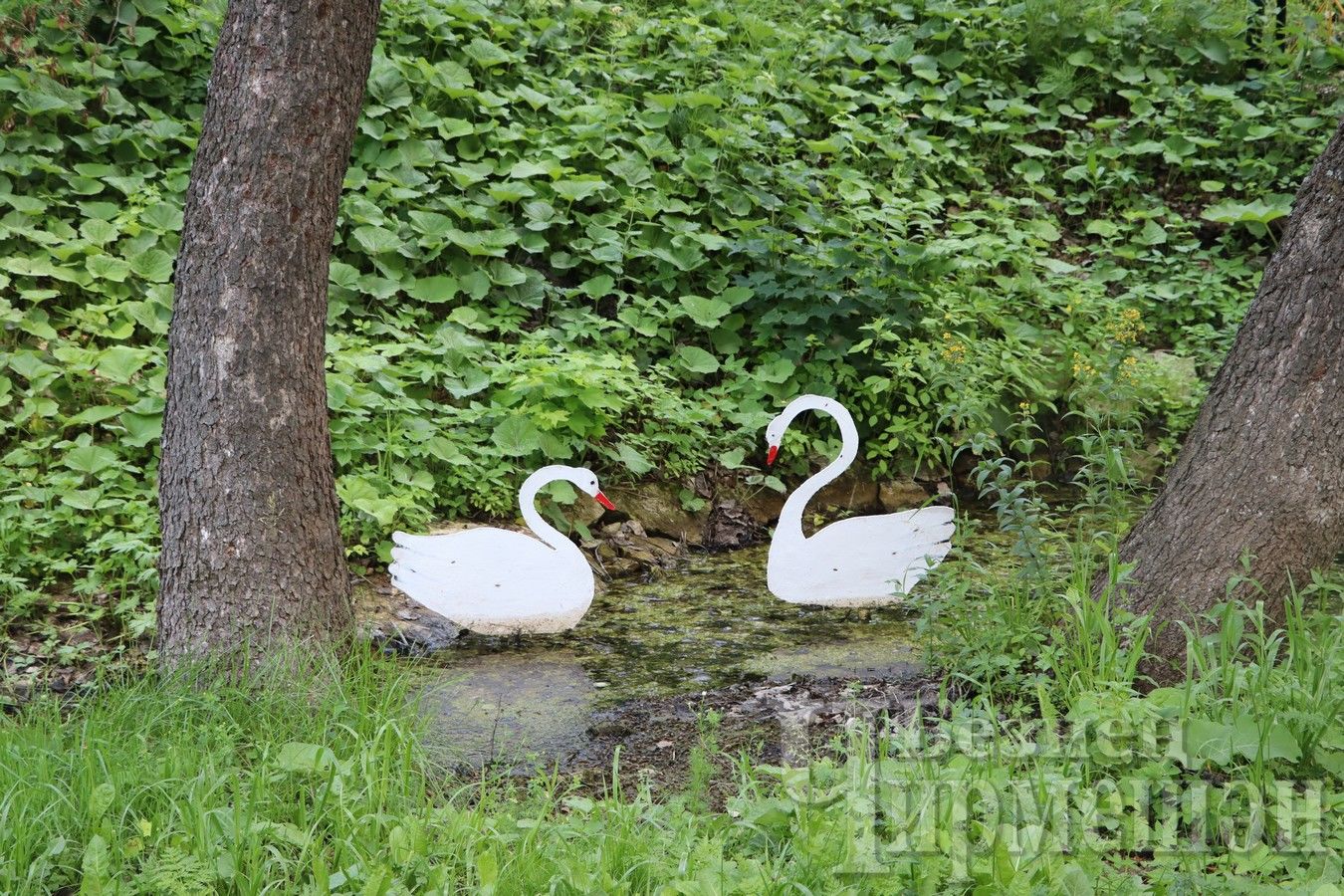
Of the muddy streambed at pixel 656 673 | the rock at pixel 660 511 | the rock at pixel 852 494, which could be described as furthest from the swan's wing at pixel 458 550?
the rock at pixel 852 494

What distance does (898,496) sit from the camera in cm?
544

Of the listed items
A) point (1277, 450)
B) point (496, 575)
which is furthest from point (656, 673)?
point (1277, 450)

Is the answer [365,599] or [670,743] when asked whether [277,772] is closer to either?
[670,743]

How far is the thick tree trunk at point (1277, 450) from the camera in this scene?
2.85 m

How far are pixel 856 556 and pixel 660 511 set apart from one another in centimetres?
153

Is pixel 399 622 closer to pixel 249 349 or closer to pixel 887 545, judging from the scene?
pixel 249 349

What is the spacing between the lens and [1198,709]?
2562mm

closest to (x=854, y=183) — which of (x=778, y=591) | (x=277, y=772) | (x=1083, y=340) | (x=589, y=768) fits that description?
(x=1083, y=340)

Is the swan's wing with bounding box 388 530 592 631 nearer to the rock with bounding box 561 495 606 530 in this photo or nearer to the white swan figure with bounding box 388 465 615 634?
the white swan figure with bounding box 388 465 615 634

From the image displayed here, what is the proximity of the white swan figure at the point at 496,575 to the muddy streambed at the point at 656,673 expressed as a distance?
0.73 ft

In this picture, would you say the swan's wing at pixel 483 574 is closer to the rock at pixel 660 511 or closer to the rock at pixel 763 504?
the rock at pixel 660 511

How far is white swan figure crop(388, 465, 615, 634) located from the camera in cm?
358

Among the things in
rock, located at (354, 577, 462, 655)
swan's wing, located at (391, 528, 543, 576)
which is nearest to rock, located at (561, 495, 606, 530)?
rock, located at (354, 577, 462, 655)

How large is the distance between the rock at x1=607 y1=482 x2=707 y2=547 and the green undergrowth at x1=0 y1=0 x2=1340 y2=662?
0.36 feet
